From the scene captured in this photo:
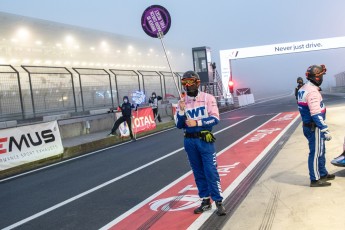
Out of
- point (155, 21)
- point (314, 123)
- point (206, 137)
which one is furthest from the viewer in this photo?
point (155, 21)

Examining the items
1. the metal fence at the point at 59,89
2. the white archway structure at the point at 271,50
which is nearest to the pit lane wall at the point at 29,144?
the metal fence at the point at 59,89

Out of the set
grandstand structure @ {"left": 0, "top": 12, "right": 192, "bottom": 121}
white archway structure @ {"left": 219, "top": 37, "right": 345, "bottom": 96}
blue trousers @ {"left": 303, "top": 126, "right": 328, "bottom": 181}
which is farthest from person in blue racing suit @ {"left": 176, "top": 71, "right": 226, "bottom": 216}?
white archway structure @ {"left": 219, "top": 37, "right": 345, "bottom": 96}

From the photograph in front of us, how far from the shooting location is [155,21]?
8.67 m

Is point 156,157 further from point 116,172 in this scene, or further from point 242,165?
point 242,165

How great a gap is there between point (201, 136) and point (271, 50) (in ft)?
104

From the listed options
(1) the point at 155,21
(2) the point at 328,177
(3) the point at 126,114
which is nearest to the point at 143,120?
(3) the point at 126,114

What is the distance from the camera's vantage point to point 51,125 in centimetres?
1258

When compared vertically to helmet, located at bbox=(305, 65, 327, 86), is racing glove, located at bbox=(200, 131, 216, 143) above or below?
below

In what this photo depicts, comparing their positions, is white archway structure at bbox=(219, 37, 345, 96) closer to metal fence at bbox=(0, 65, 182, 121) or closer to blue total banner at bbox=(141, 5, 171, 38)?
metal fence at bbox=(0, 65, 182, 121)

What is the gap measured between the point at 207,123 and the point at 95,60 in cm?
3990

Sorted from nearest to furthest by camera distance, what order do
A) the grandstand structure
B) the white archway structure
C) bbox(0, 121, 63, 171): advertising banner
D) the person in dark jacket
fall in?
bbox(0, 121, 63, 171): advertising banner → the person in dark jacket → the grandstand structure → the white archway structure

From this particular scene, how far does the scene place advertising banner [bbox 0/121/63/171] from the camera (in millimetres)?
10820

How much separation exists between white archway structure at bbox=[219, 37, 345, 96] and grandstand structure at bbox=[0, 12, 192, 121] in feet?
19.9

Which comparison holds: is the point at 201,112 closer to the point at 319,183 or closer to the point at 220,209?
the point at 220,209
